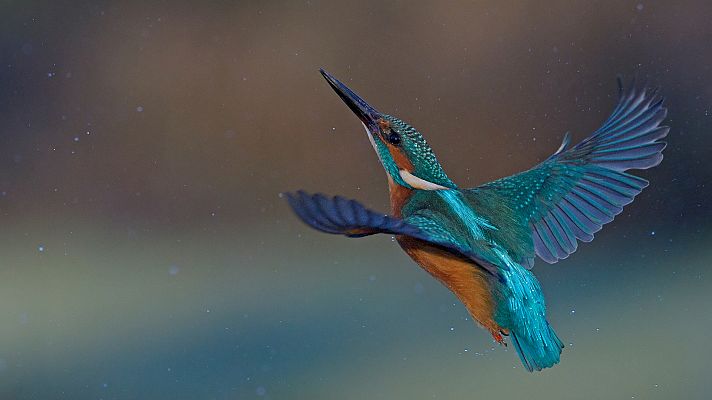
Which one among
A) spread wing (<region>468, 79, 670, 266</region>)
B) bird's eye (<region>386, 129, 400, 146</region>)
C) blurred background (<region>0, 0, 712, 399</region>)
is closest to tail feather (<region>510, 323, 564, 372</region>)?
spread wing (<region>468, 79, 670, 266</region>)

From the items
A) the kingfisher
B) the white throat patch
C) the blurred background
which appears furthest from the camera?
the blurred background

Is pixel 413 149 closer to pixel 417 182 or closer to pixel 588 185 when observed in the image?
pixel 417 182

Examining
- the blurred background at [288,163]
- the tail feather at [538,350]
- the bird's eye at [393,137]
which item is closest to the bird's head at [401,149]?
the bird's eye at [393,137]

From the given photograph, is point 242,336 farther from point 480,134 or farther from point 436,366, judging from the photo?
point 480,134

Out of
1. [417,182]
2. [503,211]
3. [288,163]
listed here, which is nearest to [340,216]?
[417,182]

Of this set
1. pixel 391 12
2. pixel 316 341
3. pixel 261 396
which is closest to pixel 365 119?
pixel 261 396

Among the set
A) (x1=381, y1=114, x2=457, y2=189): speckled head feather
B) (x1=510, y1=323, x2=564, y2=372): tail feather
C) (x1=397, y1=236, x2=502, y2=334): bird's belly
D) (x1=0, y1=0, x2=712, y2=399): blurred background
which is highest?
(x1=0, y1=0, x2=712, y2=399): blurred background

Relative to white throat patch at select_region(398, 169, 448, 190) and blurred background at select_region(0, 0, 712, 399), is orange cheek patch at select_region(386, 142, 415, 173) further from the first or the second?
blurred background at select_region(0, 0, 712, 399)
